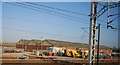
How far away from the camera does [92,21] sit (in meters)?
13.0

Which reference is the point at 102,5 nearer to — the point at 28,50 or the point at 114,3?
the point at 114,3

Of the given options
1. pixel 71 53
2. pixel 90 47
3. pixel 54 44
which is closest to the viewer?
pixel 90 47

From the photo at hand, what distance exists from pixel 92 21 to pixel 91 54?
2.09m

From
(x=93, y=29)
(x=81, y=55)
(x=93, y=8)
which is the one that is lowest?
(x=81, y=55)

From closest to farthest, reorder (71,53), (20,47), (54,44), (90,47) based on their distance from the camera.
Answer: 1. (90,47)
2. (71,53)
3. (54,44)
4. (20,47)

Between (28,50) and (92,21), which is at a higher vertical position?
(92,21)

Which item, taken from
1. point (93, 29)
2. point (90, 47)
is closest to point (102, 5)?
point (93, 29)

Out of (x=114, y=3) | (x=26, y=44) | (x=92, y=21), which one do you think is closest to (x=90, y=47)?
(x=92, y=21)

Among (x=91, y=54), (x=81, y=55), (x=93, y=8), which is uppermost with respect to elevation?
(x=93, y=8)

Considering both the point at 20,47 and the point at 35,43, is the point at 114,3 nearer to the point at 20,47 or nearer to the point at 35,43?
the point at 35,43

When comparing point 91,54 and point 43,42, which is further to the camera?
point 43,42

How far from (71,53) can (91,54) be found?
40.9 meters

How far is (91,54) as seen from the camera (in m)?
12.9

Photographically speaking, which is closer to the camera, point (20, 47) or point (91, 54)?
point (91, 54)
